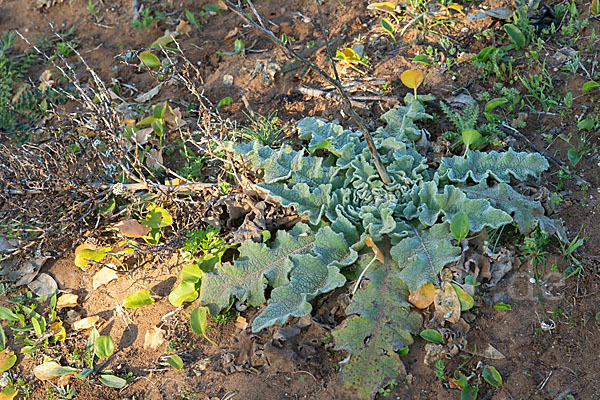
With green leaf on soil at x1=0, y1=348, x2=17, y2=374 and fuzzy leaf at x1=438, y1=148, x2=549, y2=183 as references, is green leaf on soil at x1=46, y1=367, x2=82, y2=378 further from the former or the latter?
fuzzy leaf at x1=438, y1=148, x2=549, y2=183

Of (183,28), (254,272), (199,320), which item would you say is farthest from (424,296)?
(183,28)

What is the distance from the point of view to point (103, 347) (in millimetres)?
2895

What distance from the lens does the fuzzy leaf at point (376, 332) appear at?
2.46 metres

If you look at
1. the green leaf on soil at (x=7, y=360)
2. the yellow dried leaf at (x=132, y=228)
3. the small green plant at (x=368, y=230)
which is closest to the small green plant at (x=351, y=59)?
the small green plant at (x=368, y=230)

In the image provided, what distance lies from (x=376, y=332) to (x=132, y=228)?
1674mm

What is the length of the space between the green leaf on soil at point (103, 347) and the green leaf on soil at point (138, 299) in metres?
0.21

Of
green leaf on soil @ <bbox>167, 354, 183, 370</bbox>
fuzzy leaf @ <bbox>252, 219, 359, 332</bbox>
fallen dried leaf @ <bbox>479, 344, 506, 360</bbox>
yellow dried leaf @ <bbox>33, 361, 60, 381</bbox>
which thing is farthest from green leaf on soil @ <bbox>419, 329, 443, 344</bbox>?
yellow dried leaf @ <bbox>33, 361, 60, 381</bbox>

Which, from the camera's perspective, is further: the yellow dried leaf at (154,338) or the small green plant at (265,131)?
the small green plant at (265,131)

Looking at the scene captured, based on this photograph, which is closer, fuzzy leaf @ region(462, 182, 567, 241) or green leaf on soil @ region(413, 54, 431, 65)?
fuzzy leaf @ region(462, 182, 567, 241)

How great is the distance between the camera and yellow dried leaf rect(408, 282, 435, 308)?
8.77ft

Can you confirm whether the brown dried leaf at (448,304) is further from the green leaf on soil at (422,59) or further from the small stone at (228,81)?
the small stone at (228,81)

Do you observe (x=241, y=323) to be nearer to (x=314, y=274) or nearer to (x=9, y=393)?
(x=314, y=274)

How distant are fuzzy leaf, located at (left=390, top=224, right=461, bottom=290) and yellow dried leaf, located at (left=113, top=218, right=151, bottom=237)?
157 centimetres

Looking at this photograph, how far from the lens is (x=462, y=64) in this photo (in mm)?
3848
